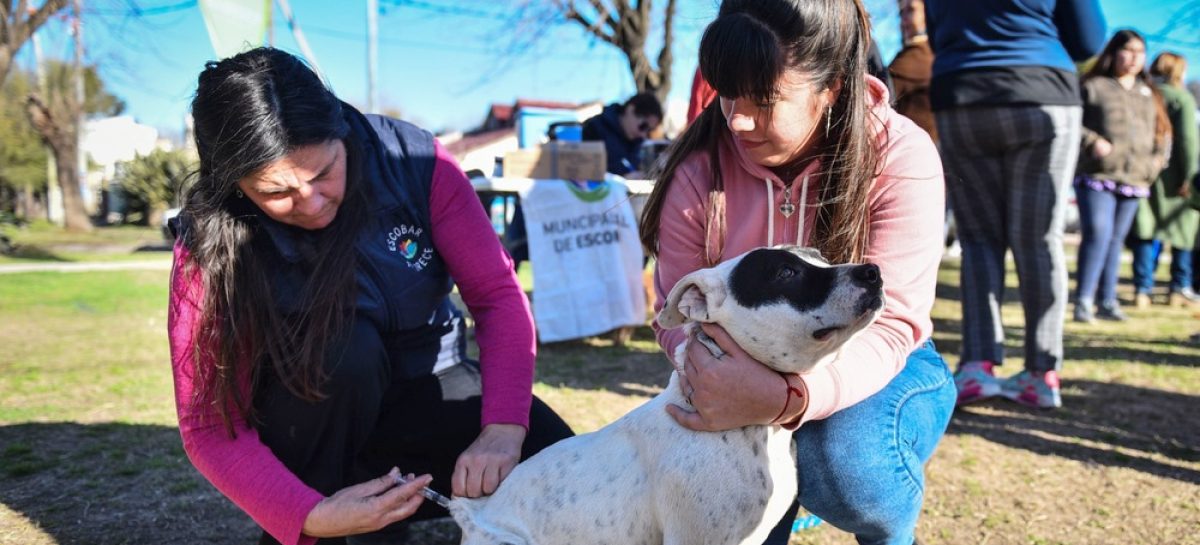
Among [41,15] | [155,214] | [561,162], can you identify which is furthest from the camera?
[155,214]

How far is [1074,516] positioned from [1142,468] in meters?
0.63

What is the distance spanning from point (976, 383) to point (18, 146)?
30128mm

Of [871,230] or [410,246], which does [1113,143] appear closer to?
[871,230]

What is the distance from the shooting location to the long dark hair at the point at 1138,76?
5738mm

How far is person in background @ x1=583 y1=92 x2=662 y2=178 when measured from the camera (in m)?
7.08

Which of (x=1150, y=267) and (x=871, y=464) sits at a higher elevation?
(x=871, y=464)

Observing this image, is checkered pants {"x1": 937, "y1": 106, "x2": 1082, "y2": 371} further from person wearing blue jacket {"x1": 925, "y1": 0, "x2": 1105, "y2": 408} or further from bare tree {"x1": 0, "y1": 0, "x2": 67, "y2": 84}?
bare tree {"x1": 0, "y1": 0, "x2": 67, "y2": 84}

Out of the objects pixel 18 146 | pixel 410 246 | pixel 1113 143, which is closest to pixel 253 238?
pixel 410 246

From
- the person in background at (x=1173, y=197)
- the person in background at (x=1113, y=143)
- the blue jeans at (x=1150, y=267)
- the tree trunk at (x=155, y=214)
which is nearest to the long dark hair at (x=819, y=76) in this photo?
the person in background at (x=1113, y=143)

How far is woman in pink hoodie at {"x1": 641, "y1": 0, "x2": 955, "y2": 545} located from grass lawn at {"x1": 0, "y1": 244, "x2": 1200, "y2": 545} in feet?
2.37

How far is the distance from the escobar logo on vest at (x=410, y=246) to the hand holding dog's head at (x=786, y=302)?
0.78 metres

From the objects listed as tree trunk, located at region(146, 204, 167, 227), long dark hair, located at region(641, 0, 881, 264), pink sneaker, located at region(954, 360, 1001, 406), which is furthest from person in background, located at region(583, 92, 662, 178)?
tree trunk, located at region(146, 204, 167, 227)

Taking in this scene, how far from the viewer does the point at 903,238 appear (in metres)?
1.89

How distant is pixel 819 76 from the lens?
1.75 meters
